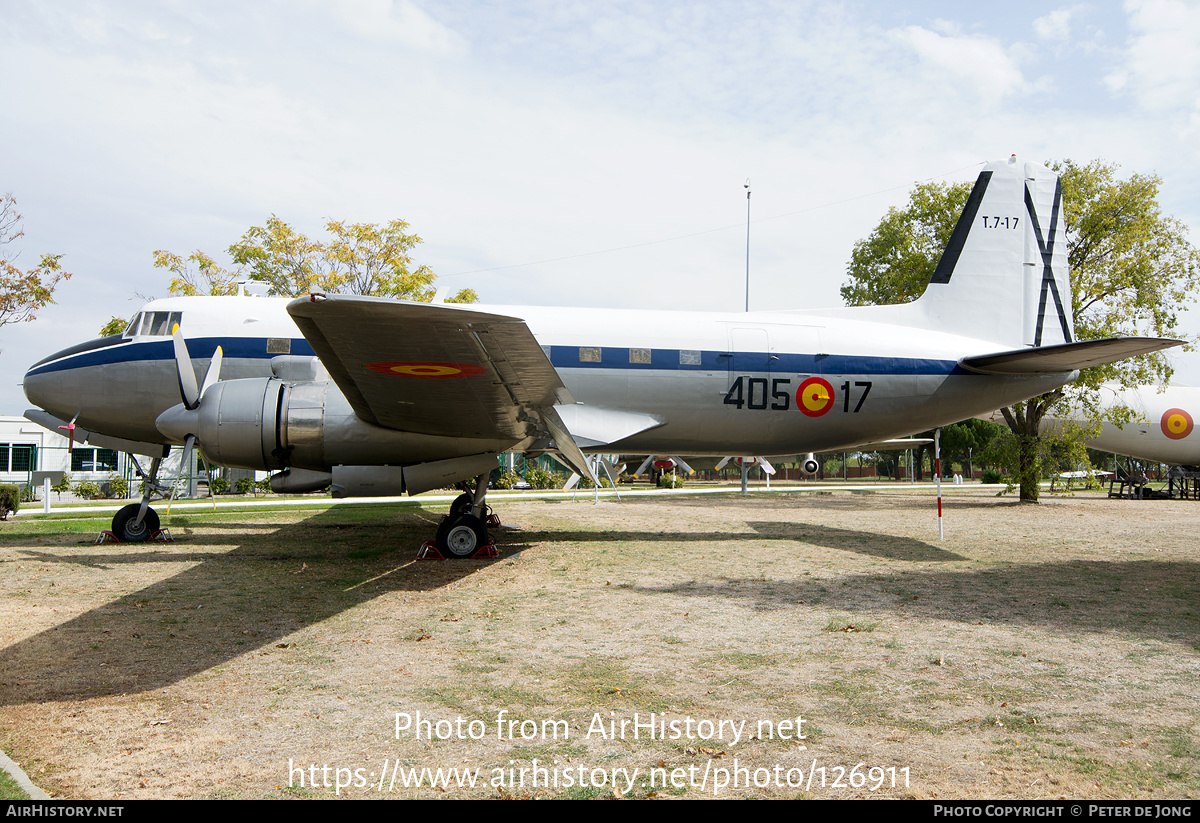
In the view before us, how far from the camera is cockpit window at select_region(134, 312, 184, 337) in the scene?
36.9 ft

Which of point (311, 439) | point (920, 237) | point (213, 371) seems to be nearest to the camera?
point (311, 439)

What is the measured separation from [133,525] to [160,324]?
327cm

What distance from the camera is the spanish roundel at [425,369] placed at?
7391 millimetres

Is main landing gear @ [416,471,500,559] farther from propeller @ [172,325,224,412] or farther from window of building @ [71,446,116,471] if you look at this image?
window of building @ [71,446,116,471]

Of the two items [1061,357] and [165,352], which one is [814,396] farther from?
[165,352]

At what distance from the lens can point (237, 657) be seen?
16.9ft

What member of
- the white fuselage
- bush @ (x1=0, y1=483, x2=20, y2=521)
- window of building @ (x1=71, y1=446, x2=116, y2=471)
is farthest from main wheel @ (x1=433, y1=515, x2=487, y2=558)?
window of building @ (x1=71, y1=446, x2=116, y2=471)

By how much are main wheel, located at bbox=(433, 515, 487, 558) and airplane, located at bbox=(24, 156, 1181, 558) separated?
0.02 metres

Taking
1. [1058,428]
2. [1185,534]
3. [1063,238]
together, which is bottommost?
[1185,534]

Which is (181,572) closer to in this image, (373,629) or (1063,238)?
(373,629)

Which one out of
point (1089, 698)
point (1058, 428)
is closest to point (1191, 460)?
point (1058, 428)

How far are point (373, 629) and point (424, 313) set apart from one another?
9.33ft

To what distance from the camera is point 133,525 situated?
35.9ft

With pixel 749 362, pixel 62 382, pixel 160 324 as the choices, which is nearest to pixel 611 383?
pixel 749 362
